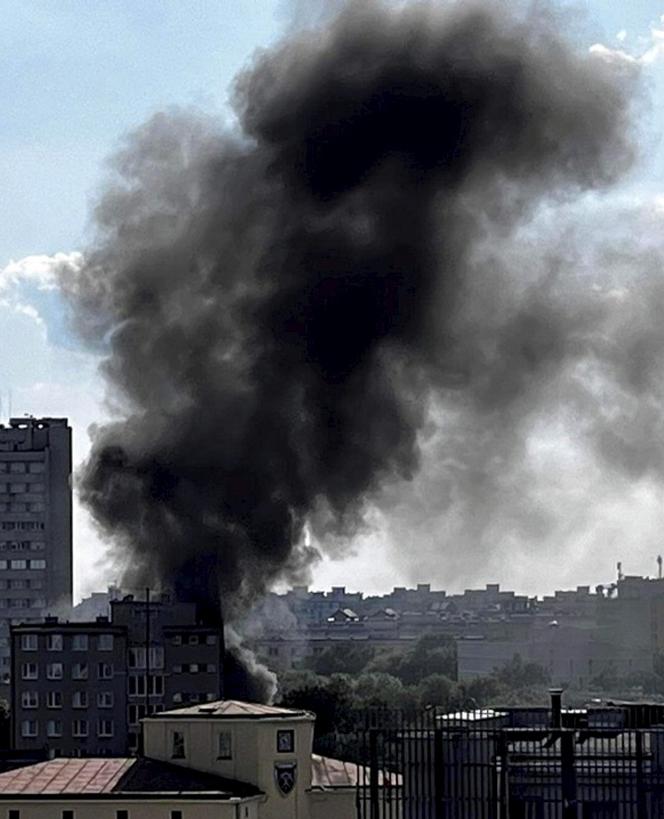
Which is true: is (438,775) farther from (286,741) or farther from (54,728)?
(54,728)

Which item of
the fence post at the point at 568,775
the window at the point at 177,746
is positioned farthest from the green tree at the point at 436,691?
the fence post at the point at 568,775

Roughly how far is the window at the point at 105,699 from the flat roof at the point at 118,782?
38.5 m

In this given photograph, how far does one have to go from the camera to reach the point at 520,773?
33.3 meters

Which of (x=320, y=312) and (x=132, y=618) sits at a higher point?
(x=320, y=312)

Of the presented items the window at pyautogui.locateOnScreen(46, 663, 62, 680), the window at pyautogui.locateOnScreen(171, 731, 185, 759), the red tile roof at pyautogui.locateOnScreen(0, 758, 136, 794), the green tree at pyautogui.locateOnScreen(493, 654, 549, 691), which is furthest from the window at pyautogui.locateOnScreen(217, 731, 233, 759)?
the green tree at pyautogui.locateOnScreen(493, 654, 549, 691)

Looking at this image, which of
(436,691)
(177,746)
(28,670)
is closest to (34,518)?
(436,691)

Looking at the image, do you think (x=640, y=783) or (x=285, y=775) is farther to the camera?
(x=285, y=775)

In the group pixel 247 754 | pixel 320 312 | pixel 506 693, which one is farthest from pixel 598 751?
pixel 506 693

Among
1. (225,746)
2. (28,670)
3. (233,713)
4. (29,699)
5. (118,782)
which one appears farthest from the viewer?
(28,670)

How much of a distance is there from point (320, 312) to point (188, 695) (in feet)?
76.6

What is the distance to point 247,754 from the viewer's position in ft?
149

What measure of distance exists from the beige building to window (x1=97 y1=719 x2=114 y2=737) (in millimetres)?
36777

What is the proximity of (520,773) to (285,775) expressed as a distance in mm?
13114

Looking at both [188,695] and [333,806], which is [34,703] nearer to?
[188,695]
